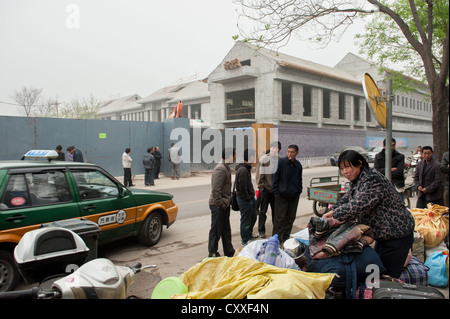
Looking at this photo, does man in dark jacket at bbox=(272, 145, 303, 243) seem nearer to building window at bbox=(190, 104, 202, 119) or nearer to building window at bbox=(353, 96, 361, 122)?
building window at bbox=(190, 104, 202, 119)

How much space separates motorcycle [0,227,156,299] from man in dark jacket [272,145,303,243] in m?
3.63

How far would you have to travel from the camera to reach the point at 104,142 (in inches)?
652

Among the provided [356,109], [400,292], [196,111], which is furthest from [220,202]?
[356,109]

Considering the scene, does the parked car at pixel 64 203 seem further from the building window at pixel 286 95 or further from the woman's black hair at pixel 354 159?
the building window at pixel 286 95

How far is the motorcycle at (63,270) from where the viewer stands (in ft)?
6.64

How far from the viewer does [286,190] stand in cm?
581

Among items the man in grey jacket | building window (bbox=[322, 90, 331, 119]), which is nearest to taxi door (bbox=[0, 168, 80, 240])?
the man in grey jacket

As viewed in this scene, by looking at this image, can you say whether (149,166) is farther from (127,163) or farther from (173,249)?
(173,249)

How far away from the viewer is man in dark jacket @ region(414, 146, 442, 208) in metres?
6.48

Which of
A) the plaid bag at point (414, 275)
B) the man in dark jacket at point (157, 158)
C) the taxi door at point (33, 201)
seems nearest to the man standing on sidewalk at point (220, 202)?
the taxi door at point (33, 201)

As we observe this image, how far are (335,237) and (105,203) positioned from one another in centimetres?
365

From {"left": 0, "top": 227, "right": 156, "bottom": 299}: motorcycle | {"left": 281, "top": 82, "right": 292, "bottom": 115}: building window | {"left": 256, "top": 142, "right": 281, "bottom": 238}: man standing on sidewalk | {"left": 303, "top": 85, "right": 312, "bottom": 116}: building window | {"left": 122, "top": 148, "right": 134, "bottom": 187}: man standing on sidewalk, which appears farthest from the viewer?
{"left": 303, "top": 85, "right": 312, "bottom": 116}: building window
